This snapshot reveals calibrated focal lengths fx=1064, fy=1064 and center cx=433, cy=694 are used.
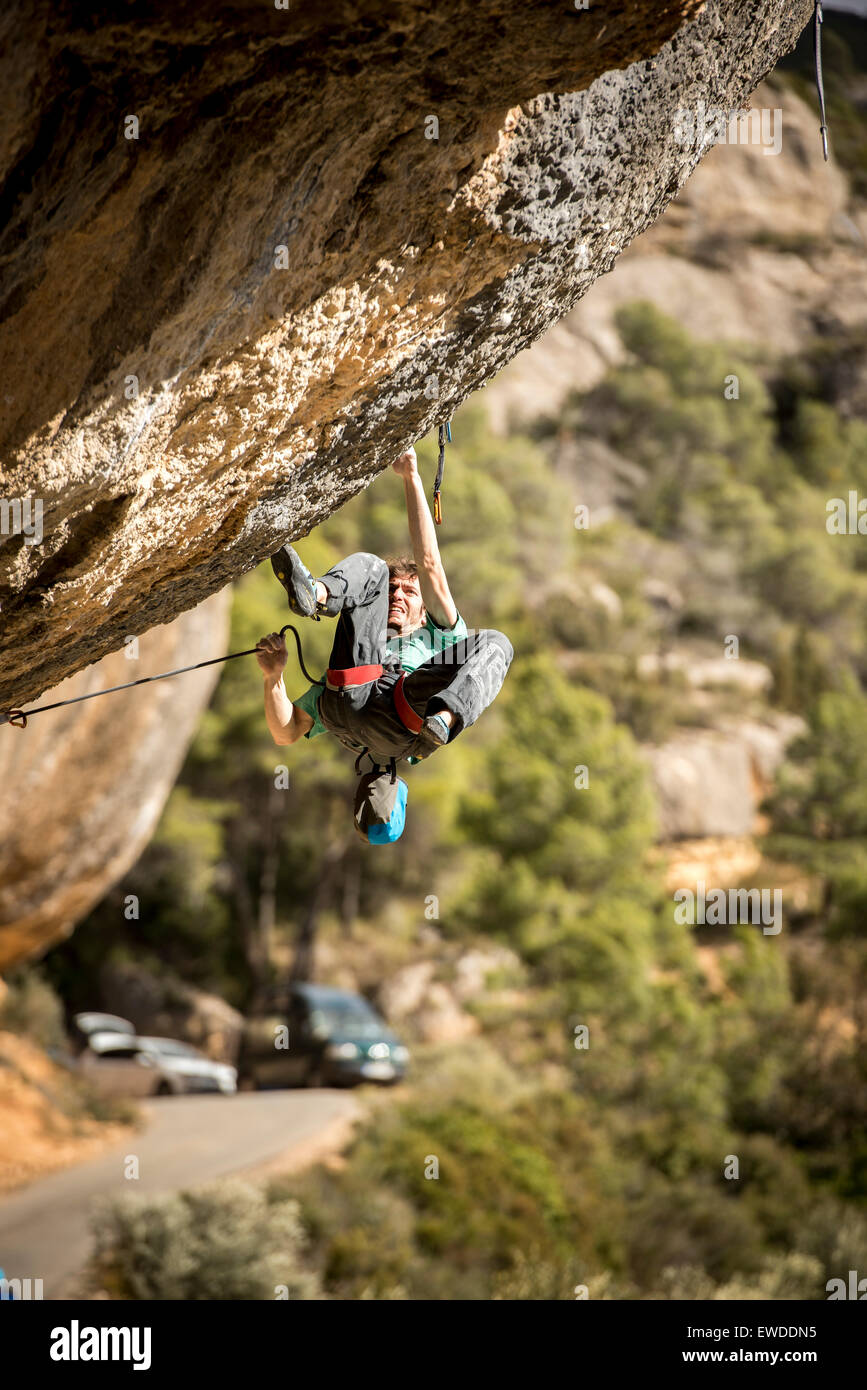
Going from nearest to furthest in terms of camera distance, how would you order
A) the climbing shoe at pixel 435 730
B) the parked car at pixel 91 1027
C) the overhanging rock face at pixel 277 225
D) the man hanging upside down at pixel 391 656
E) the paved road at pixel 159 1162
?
1. the overhanging rock face at pixel 277 225
2. the climbing shoe at pixel 435 730
3. the man hanging upside down at pixel 391 656
4. the paved road at pixel 159 1162
5. the parked car at pixel 91 1027

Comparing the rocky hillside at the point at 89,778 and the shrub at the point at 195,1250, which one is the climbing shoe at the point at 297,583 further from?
the shrub at the point at 195,1250

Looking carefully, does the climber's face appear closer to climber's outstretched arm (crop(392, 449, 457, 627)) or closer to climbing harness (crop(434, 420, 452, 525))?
climber's outstretched arm (crop(392, 449, 457, 627))

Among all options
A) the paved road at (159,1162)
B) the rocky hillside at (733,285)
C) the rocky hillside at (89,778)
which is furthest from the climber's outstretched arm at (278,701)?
the rocky hillside at (733,285)

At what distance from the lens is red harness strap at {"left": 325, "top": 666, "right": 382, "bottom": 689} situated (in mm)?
2961

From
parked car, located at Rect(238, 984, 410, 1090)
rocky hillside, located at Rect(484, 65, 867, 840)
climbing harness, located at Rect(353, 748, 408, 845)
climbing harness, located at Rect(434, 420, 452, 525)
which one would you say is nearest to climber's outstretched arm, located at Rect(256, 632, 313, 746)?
climbing harness, located at Rect(353, 748, 408, 845)

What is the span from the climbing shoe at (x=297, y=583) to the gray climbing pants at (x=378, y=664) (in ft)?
0.25

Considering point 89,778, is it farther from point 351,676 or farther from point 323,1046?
point 351,676

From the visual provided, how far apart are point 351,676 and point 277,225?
116 cm

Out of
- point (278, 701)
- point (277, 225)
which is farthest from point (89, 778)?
point (277, 225)

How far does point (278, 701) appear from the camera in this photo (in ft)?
10.2

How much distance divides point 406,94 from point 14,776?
8.97 meters

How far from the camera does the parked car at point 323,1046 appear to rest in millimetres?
17844
